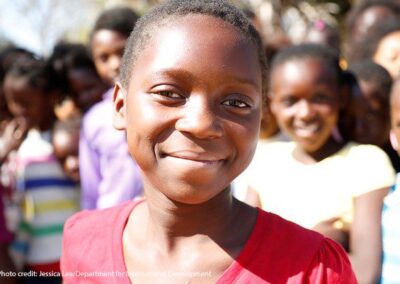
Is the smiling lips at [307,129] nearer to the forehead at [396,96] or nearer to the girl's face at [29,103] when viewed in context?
the forehead at [396,96]

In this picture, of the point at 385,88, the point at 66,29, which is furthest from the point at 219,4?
the point at 66,29

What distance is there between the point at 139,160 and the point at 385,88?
→ 1.81 metres

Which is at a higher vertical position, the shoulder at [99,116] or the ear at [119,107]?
the ear at [119,107]

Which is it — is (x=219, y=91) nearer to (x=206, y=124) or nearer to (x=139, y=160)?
(x=206, y=124)

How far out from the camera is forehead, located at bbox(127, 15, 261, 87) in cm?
127

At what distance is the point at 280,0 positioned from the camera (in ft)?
28.8

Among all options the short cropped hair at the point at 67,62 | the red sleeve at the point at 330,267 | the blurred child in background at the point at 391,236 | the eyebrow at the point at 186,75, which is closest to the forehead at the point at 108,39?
the short cropped hair at the point at 67,62

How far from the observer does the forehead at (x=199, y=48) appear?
50.1 inches

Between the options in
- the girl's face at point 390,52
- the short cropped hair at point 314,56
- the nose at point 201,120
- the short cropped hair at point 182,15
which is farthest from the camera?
the girl's face at point 390,52

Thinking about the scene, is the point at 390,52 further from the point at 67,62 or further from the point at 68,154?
the point at 67,62

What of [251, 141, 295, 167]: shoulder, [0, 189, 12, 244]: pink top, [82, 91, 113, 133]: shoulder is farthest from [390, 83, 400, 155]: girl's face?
[0, 189, 12, 244]: pink top

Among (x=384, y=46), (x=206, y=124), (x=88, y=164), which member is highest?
(x=206, y=124)

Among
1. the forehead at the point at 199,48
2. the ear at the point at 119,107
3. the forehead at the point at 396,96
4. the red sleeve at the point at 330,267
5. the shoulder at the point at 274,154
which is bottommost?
the shoulder at the point at 274,154

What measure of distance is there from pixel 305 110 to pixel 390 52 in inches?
46.7
